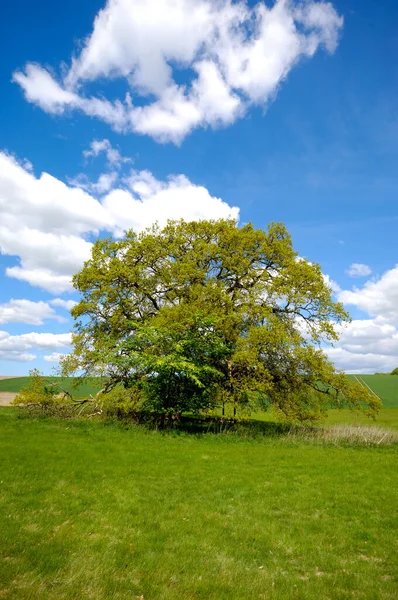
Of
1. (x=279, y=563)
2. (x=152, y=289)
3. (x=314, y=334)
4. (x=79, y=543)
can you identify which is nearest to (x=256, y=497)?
(x=279, y=563)

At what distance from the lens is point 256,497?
45.1 feet

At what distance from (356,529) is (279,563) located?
350 cm

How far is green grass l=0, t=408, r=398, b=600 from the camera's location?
25.5ft

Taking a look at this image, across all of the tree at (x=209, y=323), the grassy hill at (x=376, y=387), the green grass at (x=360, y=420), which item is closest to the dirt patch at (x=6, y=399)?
the grassy hill at (x=376, y=387)

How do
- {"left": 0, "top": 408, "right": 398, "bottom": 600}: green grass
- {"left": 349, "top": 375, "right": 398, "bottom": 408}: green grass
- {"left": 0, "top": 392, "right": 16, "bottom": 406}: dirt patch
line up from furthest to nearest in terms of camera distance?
{"left": 349, "top": 375, "right": 398, "bottom": 408}: green grass, {"left": 0, "top": 392, "right": 16, "bottom": 406}: dirt patch, {"left": 0, "top": 408, "right": 398, "bottom": 600}: green grass

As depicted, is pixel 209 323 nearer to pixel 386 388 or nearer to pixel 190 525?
pixel 190 525

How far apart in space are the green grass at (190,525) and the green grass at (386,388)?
54.1 m

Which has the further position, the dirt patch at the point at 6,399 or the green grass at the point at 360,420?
the dirt patch at the point at 6,399

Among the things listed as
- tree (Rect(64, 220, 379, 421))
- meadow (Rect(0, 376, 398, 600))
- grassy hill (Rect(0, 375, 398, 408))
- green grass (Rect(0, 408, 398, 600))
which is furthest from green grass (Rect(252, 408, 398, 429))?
green grass (Rect(0, 408, 398, 600))

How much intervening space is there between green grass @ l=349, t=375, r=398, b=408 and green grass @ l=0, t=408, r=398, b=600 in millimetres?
54084

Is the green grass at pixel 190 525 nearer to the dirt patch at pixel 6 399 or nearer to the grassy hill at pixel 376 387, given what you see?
the dirt patch at pixel 6 399

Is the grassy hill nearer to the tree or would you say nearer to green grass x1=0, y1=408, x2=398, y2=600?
the tree

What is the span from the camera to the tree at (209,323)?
29188 mm

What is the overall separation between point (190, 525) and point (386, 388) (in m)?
79.5
